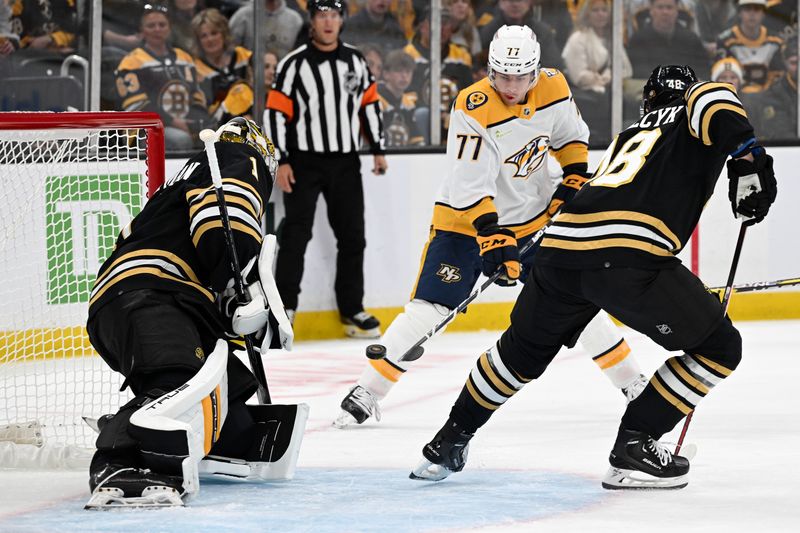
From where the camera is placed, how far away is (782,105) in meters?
7.25

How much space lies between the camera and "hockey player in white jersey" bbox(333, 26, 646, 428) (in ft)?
12.8

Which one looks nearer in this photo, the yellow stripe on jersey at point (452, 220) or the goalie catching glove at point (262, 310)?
the goalie catching glove at point (262, 310)

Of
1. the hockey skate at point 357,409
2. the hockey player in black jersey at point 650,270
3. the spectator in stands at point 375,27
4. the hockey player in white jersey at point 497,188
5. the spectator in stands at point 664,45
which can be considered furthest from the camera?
the spectator in stands at point 664,45

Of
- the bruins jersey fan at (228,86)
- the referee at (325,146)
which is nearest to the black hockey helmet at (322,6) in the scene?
the referee at (325,146)

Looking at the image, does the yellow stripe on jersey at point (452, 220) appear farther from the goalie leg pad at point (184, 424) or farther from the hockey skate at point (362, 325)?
the hockey skate at point (362, 325)

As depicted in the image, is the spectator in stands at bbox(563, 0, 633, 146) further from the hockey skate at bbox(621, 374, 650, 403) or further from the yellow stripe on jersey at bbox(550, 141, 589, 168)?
the hockey skate at bbox(621, 374, 650, 403)

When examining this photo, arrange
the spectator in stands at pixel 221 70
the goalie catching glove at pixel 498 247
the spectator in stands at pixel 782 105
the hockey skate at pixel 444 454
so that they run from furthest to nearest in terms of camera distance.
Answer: the spectator in stands at pixel 782 105 → the spectator in stands at pixel 221 70 → the goalie catching glove at pixel 498 247 → the hockey skate at pixel 444 454

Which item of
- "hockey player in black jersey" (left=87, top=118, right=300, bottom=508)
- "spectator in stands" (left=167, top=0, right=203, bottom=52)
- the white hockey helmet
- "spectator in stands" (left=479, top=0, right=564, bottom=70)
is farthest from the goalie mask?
"spectator in stands" (left=479, top=0, right=564, bottom=70)

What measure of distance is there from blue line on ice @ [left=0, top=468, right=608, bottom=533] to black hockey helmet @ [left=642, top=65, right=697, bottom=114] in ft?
2.65

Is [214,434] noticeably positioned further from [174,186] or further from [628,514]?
[628,514]

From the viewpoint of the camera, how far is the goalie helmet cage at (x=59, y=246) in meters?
3.64

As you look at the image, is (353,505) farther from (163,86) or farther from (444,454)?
(163,86)

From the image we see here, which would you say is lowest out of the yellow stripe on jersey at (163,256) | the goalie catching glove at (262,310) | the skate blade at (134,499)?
the skate blade at (134,499)

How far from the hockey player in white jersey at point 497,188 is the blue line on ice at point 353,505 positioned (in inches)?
30.4
